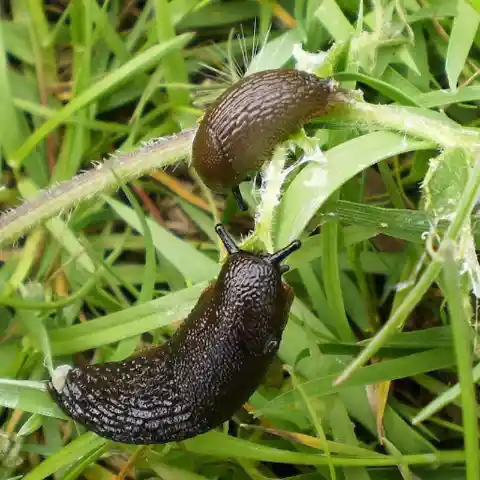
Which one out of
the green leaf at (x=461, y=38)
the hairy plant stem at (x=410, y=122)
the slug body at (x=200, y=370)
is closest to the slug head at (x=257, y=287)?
the slug body at (x=200, y=370)

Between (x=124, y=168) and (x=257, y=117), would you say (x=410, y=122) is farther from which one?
(x=124, y=168)

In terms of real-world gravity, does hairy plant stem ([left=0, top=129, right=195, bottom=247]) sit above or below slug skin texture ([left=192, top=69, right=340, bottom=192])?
below

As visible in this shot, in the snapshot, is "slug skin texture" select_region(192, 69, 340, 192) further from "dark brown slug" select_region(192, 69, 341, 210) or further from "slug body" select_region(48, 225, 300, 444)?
"slug body" select_region(48, 225, 300, 444)

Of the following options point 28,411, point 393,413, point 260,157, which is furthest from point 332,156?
point 28,411

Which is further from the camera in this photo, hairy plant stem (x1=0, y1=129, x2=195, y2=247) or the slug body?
hairy plant stem (x1=0, y1=129, x2=195, y2=247)

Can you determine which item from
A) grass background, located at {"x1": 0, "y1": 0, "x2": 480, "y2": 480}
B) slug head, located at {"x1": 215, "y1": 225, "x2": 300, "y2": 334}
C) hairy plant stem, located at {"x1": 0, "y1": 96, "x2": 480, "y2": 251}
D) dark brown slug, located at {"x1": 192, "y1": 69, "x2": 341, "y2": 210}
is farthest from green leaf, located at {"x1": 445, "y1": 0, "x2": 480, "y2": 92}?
slug head, located at {"x1": 215, "y1": 225, "x2": 300, "y2": 334}

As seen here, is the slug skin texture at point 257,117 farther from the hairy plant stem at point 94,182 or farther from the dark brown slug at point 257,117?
the hairy plant stem at point 94,182

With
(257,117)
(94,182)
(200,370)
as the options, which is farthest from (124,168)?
(200,370)

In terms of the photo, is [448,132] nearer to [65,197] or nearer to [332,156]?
[332,156]
